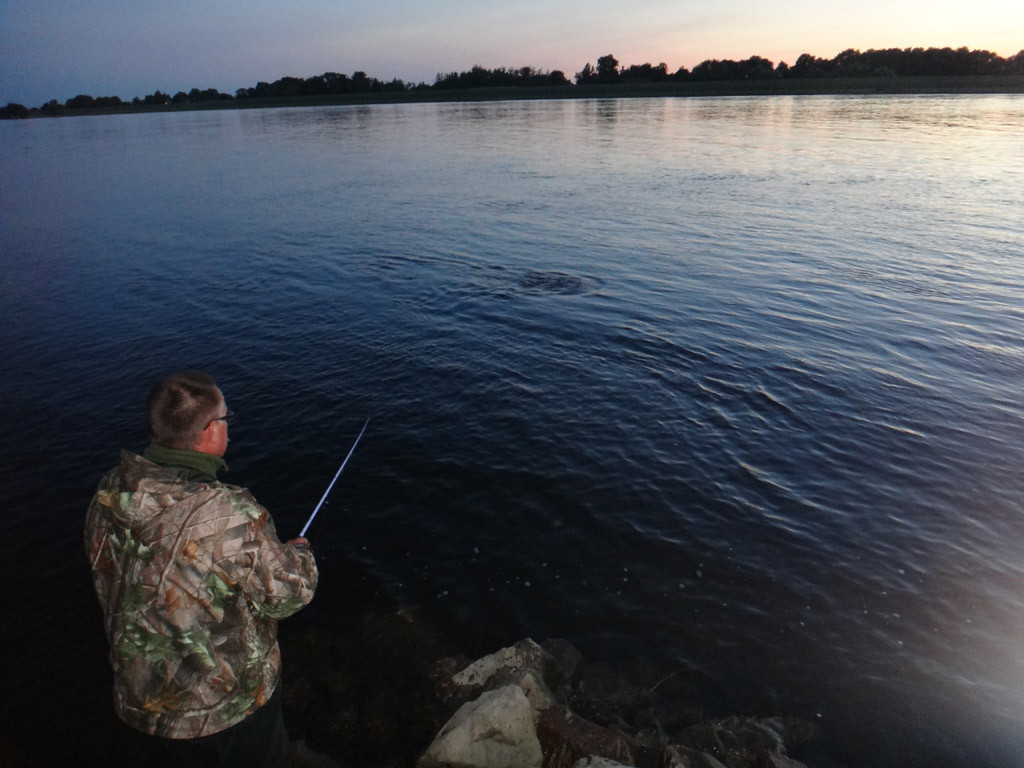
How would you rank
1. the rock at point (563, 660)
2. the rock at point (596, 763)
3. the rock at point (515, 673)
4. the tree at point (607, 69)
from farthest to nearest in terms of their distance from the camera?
the tree at point (607, 69) < the rock at point (563, 660) < the rock at point (515, 673) < the rock at point (596, 763)

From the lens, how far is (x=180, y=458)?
343cm

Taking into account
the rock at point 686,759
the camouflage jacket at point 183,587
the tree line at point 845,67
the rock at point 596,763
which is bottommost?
the rock at point 686,759

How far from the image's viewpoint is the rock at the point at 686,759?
5215 millimetres

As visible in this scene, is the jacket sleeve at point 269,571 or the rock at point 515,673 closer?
the jacket sleeve at point 269,571

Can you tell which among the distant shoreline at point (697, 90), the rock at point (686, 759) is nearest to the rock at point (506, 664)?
the rock at point (686, 759)

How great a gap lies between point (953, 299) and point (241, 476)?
61.4ft

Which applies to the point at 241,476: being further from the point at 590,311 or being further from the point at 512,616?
the point at 590,311

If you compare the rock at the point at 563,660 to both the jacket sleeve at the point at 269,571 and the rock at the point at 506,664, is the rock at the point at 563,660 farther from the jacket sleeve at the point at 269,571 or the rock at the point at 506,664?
the jacket sleeve at the point at 269,571

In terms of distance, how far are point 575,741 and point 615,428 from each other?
6564 mm

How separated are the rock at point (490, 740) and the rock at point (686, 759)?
1.08m

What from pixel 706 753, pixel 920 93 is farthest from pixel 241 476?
pixel 920 93

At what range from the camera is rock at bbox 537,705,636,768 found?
5293 mm

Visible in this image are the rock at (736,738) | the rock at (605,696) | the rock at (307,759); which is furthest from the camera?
the rock at (605,696)

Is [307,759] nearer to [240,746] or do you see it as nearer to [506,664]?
[506,664]
